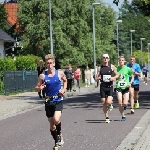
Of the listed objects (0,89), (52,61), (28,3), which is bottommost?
(0,89)

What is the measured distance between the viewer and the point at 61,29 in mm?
60344

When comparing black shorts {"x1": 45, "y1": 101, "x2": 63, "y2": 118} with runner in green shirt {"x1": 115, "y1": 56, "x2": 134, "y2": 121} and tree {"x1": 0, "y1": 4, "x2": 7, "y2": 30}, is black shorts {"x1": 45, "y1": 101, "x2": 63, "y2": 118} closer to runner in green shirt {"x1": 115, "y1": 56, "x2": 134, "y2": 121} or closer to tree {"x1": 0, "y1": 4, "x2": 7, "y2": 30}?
runner in green shirt {"x1": 115, "y1": 56, "x2": 134, "y2": 121}

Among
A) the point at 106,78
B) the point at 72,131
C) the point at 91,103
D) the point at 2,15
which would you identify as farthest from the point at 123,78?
the point at 2,15

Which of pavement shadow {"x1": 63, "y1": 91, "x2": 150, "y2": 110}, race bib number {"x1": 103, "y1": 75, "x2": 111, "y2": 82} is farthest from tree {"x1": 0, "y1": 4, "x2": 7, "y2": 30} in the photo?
race bib number {"x1": 103, "y1": 75, "x2": 111, "y2": 82}

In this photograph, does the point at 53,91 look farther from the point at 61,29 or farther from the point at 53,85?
the point at 61,29

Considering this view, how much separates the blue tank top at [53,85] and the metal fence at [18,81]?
21.3 metres

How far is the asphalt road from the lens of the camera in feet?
34.7

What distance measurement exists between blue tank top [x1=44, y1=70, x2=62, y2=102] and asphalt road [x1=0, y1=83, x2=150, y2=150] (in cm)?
102

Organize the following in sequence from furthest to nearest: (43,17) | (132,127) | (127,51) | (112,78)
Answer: (127,51), (43,17), (112,78), (132,127)

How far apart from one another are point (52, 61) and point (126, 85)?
20.2 feet

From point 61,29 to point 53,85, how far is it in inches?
2000

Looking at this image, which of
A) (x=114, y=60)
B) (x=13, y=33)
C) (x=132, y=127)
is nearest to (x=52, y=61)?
(x=132, y=127)

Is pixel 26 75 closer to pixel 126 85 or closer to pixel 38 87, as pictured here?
pixel 126 85

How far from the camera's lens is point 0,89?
3091cm
